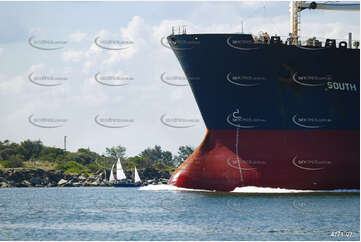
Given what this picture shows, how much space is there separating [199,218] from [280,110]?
36.9ft

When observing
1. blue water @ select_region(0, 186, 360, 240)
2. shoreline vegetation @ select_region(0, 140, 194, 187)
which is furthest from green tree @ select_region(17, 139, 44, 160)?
blue water @ select_region(0, 186, 360, 240)

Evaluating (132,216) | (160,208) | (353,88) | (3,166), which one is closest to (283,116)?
(353,88)

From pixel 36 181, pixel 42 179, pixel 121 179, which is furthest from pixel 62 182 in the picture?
pixel 121 179

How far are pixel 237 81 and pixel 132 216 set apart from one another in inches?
429

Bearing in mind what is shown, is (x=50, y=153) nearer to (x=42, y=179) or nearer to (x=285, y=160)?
(x=42, y=179)

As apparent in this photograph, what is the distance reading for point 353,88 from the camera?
138ft

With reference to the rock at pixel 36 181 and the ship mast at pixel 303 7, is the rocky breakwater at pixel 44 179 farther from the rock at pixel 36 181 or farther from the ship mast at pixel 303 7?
the ship mast at pixel 303 7

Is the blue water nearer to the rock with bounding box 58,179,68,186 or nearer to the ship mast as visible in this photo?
the ship mast

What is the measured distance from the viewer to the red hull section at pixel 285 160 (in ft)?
136

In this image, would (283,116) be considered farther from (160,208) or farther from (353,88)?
(160,208)

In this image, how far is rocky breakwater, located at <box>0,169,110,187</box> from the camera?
85125 mm

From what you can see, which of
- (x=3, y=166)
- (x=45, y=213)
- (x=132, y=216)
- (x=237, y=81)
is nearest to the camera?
(x=132, y=216)

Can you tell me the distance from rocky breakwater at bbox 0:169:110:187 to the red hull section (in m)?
46.5

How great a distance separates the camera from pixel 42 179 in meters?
87.2
